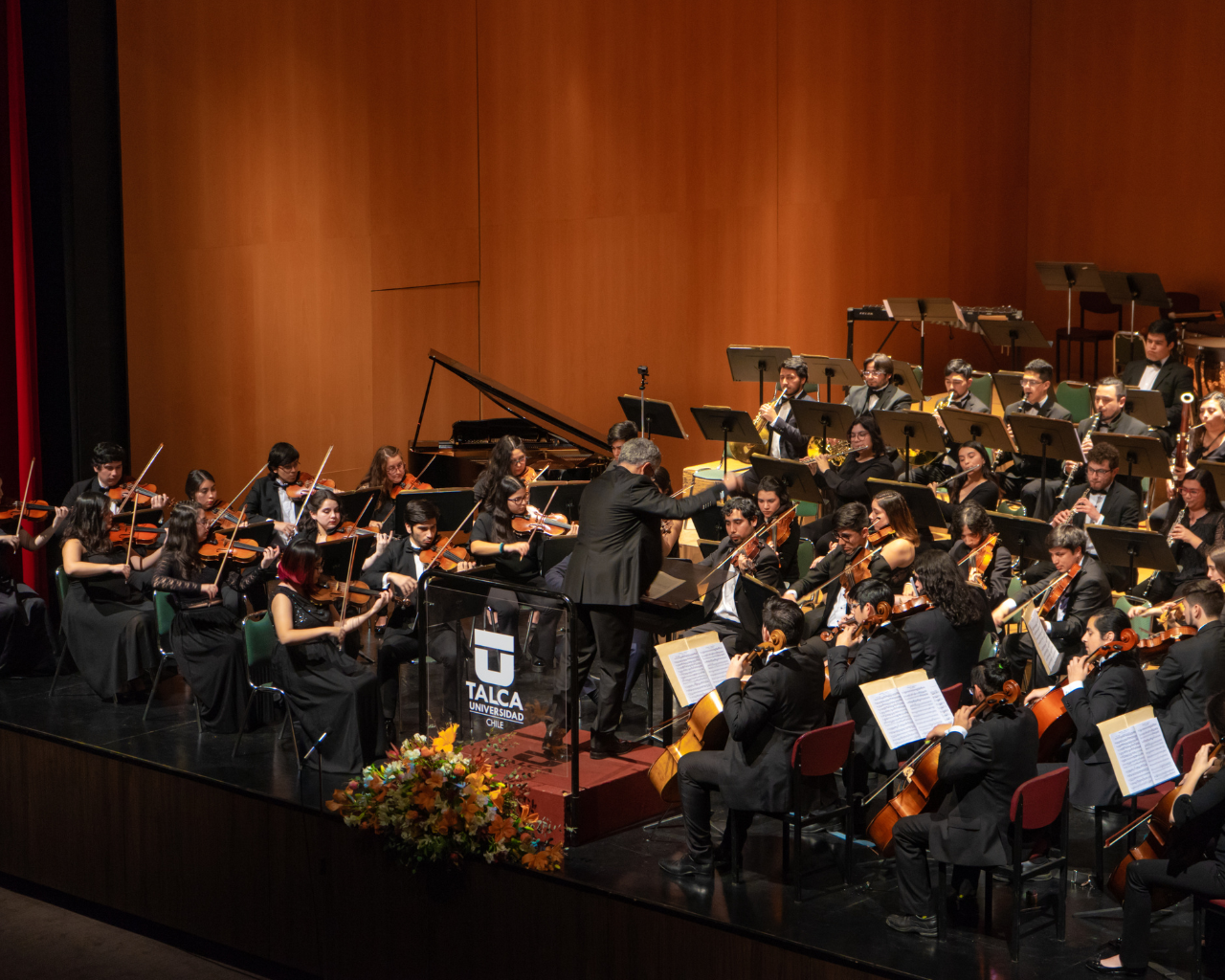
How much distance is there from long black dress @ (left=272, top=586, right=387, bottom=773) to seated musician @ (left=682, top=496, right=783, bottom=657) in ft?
4.58

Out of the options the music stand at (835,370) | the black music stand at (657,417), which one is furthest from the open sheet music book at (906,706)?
the music stand at (835,370)

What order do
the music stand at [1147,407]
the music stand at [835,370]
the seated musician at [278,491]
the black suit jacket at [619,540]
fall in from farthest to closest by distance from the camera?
the music stand at [835,370], the music stand at [1147,407], the seated musician at [278,491], the black suit jacket at [619,540]

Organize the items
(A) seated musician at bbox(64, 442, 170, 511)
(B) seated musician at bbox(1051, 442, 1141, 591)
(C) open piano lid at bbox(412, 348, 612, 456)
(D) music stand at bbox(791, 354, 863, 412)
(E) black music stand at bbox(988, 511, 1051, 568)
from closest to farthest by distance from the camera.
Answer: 1. (E) black music stand at bbox(988, 511, 1051, 568)
2. (B) seated musician at bbox(1051, 442, 1141, 591)
3. (A) seated musician at bbox(64, 442, 170, 511)
4. (D) music stand at bbox(791, 354, 863, 412)
5. (C) open piano lid at bbox(412, 348, 612, 456)

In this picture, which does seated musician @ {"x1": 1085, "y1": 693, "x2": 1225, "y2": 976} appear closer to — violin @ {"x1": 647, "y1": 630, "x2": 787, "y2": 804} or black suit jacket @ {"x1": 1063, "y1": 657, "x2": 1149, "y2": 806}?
black suit jacket @ {"x1": 1063, "y1": 657, "x2": 1149, "y2": 806}

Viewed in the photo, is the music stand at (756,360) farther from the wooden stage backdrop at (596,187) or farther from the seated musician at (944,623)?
the seated musician at (944,623)

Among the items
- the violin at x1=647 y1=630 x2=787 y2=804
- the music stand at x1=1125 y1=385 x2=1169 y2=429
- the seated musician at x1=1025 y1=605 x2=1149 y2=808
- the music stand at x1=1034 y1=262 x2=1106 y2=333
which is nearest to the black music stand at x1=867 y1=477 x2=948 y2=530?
the seated musician at x1=1025 y1=605 x2=1149 y2=808

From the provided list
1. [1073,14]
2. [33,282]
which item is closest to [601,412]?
[33,282]

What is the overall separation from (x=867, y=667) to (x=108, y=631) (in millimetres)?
3500

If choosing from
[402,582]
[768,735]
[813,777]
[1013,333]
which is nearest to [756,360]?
[1013,333]

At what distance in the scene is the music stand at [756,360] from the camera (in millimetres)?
9266

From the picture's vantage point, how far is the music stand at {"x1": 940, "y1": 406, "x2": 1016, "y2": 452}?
7504 mm

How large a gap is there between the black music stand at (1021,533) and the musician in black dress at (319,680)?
2701 millimetres

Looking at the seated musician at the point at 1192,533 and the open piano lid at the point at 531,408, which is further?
the open piano lid at the point at 531,408

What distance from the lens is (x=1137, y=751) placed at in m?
4.42
